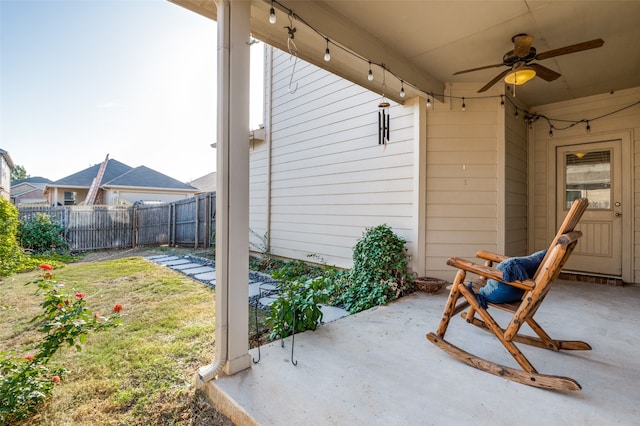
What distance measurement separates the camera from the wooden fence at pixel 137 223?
7719 mm

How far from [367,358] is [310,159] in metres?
3.98

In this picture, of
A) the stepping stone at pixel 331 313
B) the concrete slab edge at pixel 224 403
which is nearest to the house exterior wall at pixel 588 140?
the stepping stone at pixel 331 313

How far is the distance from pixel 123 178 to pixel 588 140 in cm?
1633

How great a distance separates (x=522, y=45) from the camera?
2.77 metres

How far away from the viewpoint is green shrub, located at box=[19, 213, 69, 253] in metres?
6.89

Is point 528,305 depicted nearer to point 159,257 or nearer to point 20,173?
point 159,257

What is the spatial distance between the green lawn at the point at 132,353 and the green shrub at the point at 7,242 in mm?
591

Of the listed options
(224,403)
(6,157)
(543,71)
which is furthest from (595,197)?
(6,157)

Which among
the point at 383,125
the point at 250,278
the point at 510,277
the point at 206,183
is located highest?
the point at 206,183

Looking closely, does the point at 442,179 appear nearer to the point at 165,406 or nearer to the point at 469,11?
the point at 469,11

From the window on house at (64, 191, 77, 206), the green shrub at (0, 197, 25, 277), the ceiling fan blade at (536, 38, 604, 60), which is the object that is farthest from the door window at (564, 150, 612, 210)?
the window on house at (64, 191, 77, 206)

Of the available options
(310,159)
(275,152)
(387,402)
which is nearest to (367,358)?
(387,402)

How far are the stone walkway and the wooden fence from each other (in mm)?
1720

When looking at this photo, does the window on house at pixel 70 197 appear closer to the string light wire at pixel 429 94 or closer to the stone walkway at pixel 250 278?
the stone walkway at pixel 250 278
